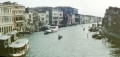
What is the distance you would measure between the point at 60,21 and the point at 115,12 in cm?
3772

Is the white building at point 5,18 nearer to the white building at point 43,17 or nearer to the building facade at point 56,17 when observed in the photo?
the white building at point 43,17

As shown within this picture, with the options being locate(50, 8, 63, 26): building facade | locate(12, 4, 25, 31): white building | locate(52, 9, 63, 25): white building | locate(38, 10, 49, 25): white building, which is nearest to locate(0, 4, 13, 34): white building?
locate(12, 4, 25, 31): white building

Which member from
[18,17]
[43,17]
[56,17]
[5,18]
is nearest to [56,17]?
[56,17]

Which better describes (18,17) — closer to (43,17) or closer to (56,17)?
(43,17)

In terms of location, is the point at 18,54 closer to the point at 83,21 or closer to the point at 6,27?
the point at 6,27

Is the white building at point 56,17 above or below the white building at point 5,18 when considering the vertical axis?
below

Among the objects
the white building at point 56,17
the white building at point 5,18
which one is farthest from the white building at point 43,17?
the white building at point 5,18

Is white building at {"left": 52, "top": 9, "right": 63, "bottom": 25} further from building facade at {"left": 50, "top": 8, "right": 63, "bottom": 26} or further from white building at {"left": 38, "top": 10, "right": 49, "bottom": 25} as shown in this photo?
white building at {"left": 38, "top": 10, "right": 49, "bottom": 25}

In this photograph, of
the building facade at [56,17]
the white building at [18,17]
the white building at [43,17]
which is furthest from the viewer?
the building facade at [56,17]

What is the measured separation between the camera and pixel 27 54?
21484 mm

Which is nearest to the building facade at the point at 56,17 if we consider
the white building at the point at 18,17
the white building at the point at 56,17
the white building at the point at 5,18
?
the white building at the point at 56,17

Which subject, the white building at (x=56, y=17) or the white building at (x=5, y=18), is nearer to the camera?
the white building at (x=5, y=18)

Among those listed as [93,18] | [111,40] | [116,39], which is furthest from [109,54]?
[93,18]

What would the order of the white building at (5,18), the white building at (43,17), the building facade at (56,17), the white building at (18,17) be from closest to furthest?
the white building at (5,18) < the white building at (18,17) < the white building at (43,17) < the building facade at (56,17)
